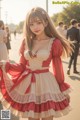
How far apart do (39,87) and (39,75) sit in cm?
13

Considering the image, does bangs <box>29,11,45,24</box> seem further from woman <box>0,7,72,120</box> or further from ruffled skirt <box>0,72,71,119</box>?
ruffled skirt <box>0,72,71,119</box>

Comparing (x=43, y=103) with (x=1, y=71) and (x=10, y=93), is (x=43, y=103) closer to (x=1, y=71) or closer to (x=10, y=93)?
(x=10, y=93)

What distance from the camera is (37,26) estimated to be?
4223mm

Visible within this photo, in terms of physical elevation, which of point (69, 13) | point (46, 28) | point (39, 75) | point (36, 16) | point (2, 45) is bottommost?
point (69, 13)

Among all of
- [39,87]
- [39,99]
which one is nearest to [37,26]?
[39,87]

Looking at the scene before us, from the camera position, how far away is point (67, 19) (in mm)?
52969

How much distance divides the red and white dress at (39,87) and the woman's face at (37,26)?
18 centimetres

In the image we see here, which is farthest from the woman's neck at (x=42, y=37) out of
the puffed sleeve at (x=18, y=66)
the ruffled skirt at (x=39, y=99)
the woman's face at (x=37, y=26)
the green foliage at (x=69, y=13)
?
the green foliage at (x=69, y=13)

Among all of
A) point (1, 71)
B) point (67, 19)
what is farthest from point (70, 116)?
point (67, 19)

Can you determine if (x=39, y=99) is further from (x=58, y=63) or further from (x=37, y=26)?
(x=37, y=26)

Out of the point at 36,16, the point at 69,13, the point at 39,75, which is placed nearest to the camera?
the point at 36,16

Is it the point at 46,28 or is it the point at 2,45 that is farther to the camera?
the point at 2,45

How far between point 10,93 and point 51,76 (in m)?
0.50

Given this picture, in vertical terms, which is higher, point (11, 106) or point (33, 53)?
point (33, 53)
